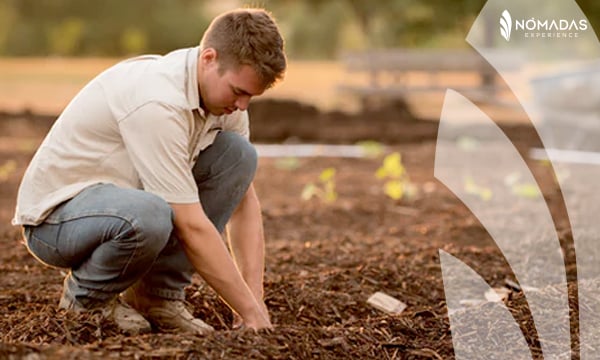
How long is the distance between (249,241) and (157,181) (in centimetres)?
58

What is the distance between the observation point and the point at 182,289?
3.33m

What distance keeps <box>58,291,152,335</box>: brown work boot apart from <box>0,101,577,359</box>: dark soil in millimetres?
45

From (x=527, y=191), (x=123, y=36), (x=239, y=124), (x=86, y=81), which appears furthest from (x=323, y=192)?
(x=123, y=36)

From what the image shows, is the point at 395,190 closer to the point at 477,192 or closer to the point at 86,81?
the point at 477,192

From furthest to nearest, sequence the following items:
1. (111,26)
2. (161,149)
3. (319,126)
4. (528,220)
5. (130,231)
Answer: (111,26) → (319,126) → (528,220) → (130,231) → (161,149)

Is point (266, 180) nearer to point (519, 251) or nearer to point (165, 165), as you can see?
point (519, 251)

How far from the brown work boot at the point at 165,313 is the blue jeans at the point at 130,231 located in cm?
3

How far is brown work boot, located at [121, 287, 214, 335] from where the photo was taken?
3.21 m

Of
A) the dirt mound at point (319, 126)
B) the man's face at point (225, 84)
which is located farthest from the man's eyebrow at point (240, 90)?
the dirt mound at point (319, 126)

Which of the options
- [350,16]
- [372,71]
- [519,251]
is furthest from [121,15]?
[519,251]

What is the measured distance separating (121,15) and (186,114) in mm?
21314

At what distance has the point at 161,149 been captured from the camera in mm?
2771

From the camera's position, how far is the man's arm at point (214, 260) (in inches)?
111

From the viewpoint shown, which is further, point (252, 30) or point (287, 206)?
point (287, 206)
